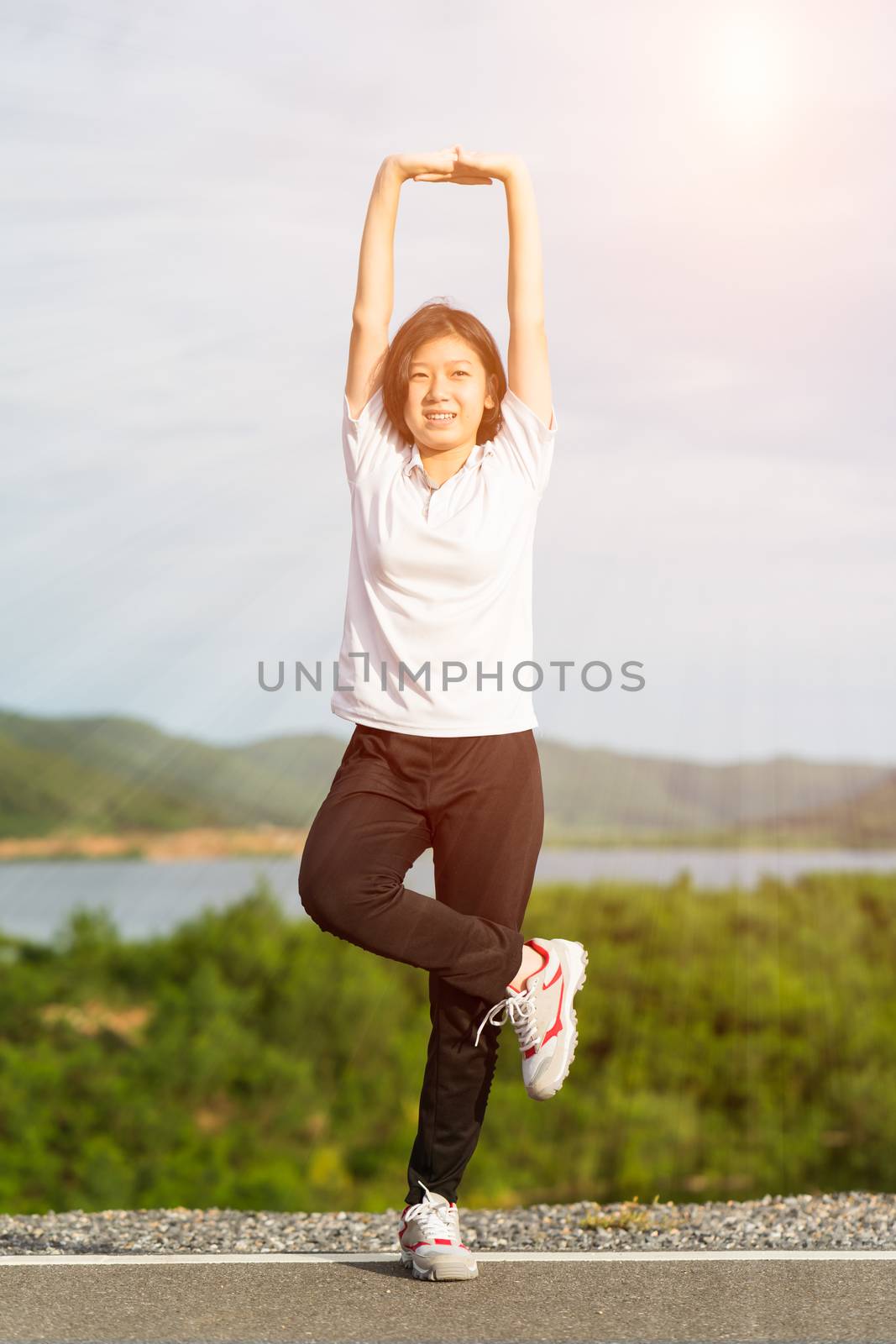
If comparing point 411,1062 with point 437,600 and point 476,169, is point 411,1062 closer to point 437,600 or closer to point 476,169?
point 437,600

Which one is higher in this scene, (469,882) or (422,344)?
(422,344)

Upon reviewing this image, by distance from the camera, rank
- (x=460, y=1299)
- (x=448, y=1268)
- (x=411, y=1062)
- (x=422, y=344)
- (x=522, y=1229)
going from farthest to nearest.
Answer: (x=411, y=1062)
(x=522, y=1229)
(x=422, y=344)
(x=448, y=1268)
(x=460, y=1299)

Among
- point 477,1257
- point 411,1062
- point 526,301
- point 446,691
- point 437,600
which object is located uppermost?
point 526,301

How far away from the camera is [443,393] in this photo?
3354 millimetres

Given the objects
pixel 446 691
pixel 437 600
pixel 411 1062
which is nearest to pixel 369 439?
pixel 437 600

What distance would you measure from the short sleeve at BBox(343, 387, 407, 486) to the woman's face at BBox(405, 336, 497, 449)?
0.08m

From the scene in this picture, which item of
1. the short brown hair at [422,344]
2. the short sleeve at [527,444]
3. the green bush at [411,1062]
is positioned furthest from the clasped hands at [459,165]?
the green bush at [411,1062]

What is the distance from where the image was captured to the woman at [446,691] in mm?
3172

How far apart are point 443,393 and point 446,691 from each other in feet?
2.51

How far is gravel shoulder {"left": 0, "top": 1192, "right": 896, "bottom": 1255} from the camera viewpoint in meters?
3.71

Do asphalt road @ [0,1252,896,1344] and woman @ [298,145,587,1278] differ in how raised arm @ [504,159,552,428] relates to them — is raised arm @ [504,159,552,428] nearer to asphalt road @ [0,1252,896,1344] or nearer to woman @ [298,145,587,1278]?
woman @ [298,145,587,1278]

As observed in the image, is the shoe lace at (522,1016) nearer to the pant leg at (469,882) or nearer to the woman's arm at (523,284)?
the pant leg at (469,882)

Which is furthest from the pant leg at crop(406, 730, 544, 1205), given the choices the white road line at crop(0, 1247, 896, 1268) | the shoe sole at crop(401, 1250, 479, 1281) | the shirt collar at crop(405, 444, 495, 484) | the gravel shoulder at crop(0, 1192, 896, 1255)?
the shirt collar at crop(405, 444, 495, 484)

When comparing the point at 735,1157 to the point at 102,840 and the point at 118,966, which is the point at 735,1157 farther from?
the point at 102,840
